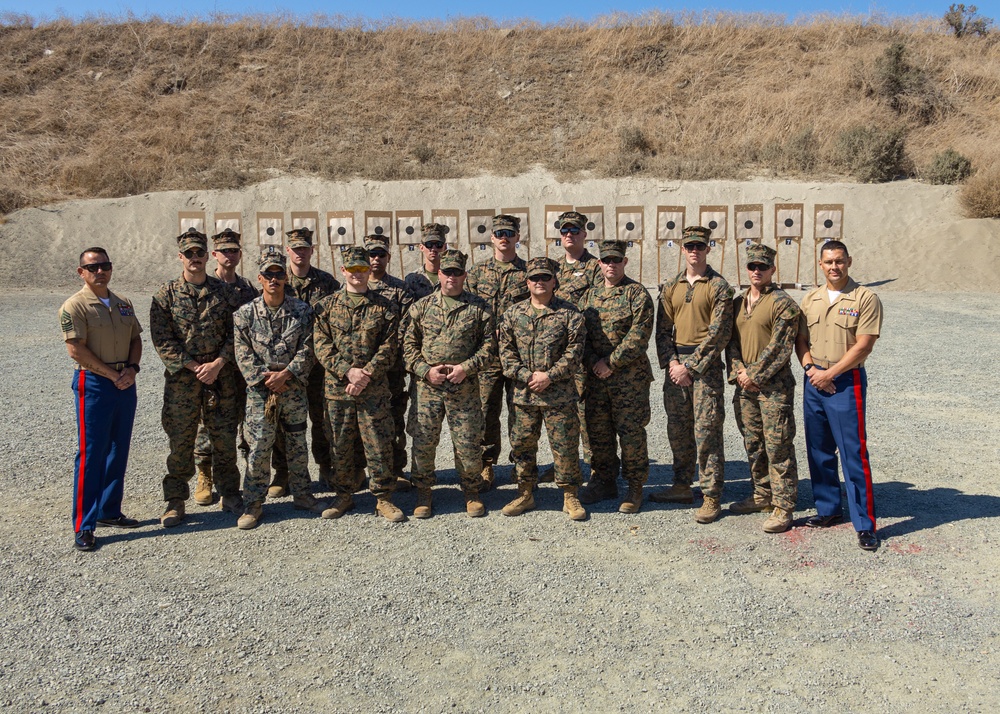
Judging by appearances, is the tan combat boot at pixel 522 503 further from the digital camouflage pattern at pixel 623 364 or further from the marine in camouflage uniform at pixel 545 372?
the digital camouflage pattern at pixel 623 364

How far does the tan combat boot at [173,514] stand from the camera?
6320mm

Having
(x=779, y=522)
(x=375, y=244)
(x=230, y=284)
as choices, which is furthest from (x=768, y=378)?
(x=230, y=284)

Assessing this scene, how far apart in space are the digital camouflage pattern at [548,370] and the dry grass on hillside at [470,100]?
1881 centimetres

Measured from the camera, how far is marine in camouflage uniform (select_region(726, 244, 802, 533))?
6043 millimetres

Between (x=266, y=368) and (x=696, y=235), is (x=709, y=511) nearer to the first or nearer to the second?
(x=696, y=235)

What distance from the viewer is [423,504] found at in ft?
21.5

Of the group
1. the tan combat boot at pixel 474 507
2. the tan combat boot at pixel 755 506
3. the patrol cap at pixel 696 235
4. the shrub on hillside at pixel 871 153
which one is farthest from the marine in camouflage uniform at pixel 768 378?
the shrub on hillside at pixel 871 153

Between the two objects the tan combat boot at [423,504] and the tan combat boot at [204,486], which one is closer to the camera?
the tan combat boot at [423,504]

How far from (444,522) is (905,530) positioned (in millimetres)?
3379

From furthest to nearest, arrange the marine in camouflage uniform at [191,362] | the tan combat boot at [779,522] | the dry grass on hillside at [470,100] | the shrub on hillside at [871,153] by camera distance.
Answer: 1. the dry grass on hillside at [470,100]
2. the shrub on hillside at [871,153]
3. the marine in camouflage uniform at [191,362]
4. the tan combat boot at [779,522]

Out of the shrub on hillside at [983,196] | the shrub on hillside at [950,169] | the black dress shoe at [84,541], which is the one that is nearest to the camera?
the black dress shoe at [84,541]

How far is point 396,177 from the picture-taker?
969 inches

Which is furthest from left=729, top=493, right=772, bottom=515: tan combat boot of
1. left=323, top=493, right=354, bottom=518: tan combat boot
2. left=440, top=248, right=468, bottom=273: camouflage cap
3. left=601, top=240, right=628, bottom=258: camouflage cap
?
left=323, top=493, right=354, bottom=518: tan combat boot

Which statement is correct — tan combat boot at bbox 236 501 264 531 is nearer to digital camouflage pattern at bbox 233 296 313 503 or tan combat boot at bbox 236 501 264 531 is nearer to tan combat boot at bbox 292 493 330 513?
digital camouflage pattern at bbox 233 296 313 503
